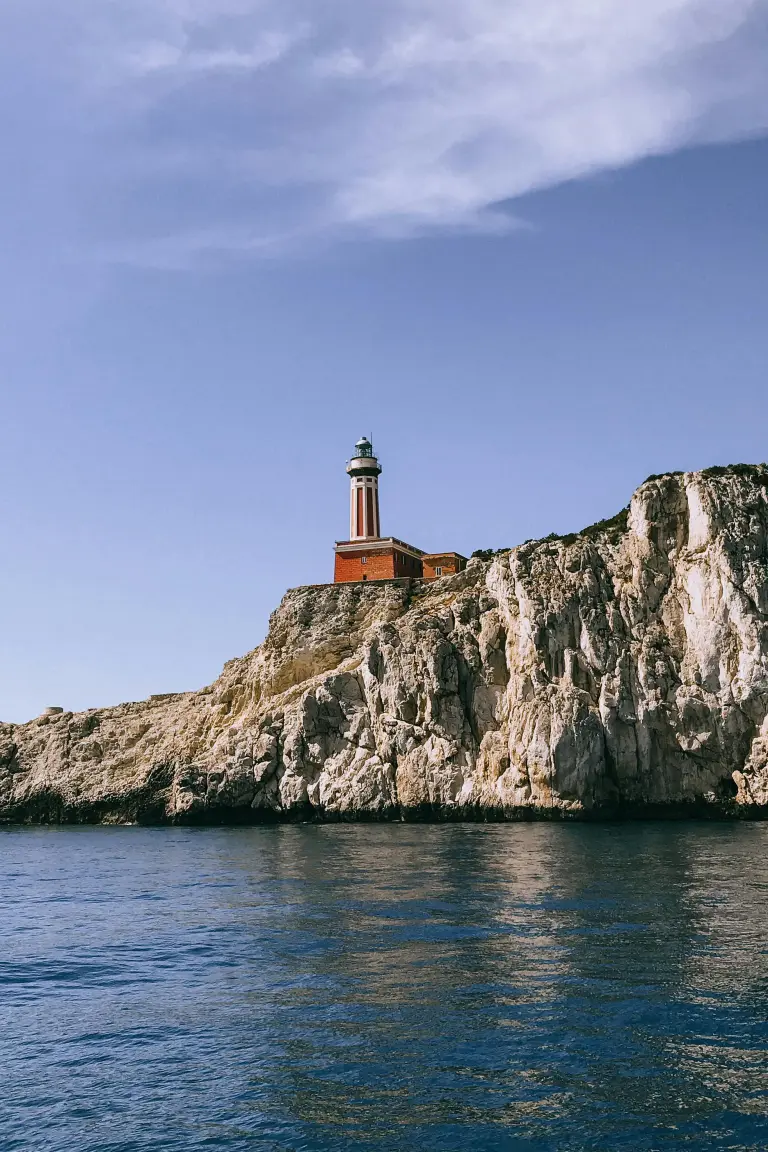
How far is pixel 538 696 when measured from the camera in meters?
62.2

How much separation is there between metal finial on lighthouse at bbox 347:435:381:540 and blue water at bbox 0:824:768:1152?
182 ft

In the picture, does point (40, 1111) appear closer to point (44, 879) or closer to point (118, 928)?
point (118, 928)

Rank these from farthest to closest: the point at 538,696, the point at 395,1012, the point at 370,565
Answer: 1. the point at 370,565
2. the point at 538,696
3. the point at 395,1012

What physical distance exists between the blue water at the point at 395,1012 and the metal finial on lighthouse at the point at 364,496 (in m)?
55.4

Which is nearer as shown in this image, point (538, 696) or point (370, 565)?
point (538, 696)

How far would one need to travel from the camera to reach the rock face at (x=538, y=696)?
59438mm

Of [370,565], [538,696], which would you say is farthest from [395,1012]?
[370,565]

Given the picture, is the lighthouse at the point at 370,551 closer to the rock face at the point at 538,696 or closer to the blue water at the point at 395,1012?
the rock face at the point at 538,696

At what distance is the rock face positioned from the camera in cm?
5944

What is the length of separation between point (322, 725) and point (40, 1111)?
55845 millimetres

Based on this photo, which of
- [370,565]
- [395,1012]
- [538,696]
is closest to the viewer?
[395,1012]

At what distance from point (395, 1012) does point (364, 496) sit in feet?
242

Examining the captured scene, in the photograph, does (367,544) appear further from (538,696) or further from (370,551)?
(538,696)

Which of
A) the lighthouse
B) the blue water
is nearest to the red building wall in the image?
the lighthouse
